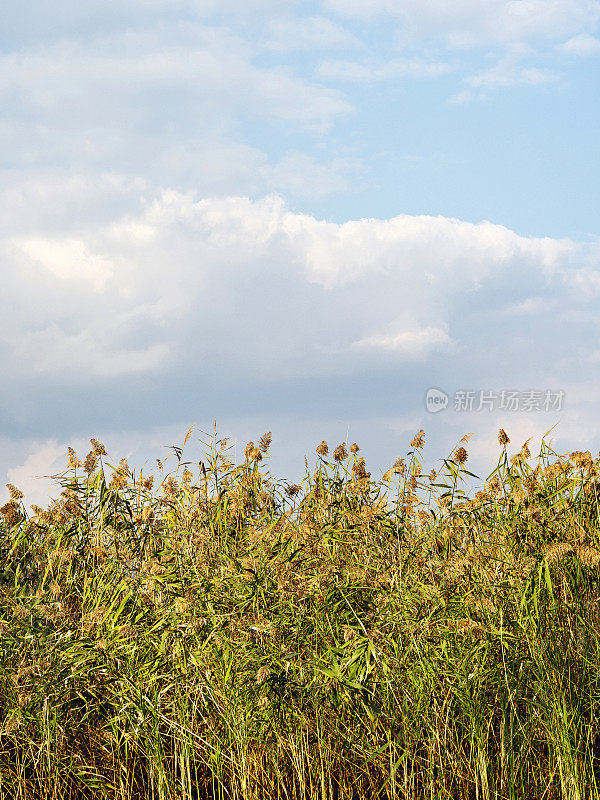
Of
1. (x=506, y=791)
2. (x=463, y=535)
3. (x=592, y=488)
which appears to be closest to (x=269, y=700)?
(x=506, y=791)

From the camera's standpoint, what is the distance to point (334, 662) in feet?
12.8

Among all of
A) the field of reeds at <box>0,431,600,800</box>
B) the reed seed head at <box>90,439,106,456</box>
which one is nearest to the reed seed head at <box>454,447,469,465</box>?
the field of reeds at <box>0,431,600,800</box>

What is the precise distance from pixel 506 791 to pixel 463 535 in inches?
54.8

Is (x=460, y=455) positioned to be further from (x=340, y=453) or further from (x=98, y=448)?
(x=98, y=448)

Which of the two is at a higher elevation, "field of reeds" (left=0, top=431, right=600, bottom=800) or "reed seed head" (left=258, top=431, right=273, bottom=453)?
"reed seed head" (left=258, top=431, right=273, bottom=453)

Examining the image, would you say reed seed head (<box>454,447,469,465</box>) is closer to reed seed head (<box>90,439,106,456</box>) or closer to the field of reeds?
the field of reeds

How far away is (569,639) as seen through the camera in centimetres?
414

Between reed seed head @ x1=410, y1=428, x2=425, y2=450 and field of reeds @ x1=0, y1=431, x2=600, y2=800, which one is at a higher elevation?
reed seed head @ x1=410, y1=428, x2=425, y2=450

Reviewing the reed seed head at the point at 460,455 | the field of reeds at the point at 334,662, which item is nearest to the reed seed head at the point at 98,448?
the field of reeds at the point at 334,662

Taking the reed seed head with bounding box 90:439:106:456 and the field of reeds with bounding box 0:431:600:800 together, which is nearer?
the field of reeds with bounding box 0:431:600:800

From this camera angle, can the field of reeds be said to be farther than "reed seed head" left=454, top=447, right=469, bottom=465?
No

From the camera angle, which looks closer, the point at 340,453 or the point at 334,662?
the point at 334,662

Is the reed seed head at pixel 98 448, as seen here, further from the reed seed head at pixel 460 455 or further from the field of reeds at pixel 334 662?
the reed seed head at pixel 460 455

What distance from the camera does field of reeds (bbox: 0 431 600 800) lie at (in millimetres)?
4016
